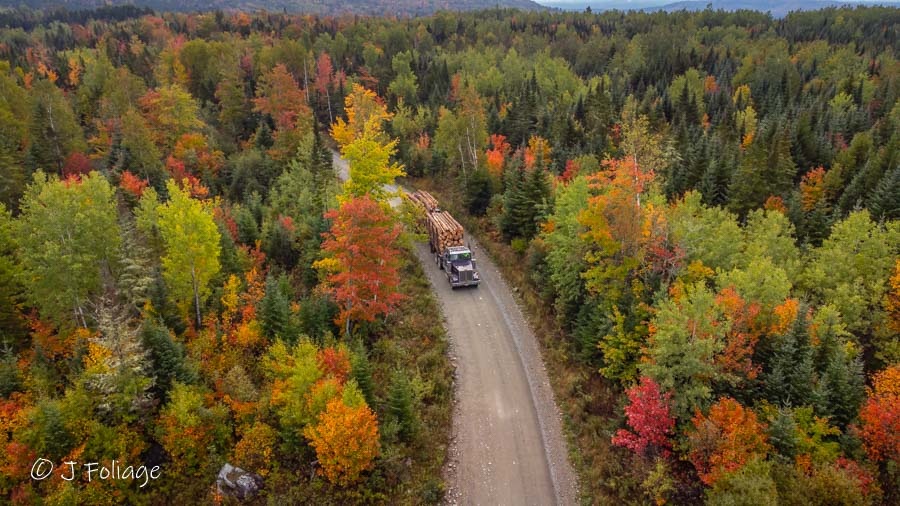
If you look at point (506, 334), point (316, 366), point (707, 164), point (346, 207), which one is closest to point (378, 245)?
point (346, 207)

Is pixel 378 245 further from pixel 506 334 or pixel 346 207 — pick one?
pixel 506 334

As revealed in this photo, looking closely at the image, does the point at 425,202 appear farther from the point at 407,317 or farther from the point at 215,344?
the point at 215,344

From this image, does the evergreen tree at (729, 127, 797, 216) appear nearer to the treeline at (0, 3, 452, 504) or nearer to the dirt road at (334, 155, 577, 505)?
the dirt road at (334, 155, 577, 505)

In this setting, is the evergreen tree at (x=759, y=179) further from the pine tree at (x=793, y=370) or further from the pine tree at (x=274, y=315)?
the pine tree at (x=274, y=315)

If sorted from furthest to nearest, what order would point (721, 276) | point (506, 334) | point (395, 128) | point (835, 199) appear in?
point (395, 128)
point (835, 199)
point (506, 334)
point (721, 276)

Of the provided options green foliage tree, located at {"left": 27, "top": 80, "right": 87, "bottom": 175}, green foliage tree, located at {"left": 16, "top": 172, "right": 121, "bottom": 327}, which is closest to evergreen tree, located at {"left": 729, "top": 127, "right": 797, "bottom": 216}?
green foliage tree, located at {"left": 16, "top": 172, "right": 121, "bottom": 327}

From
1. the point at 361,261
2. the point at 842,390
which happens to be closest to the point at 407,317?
the point at 361,261
